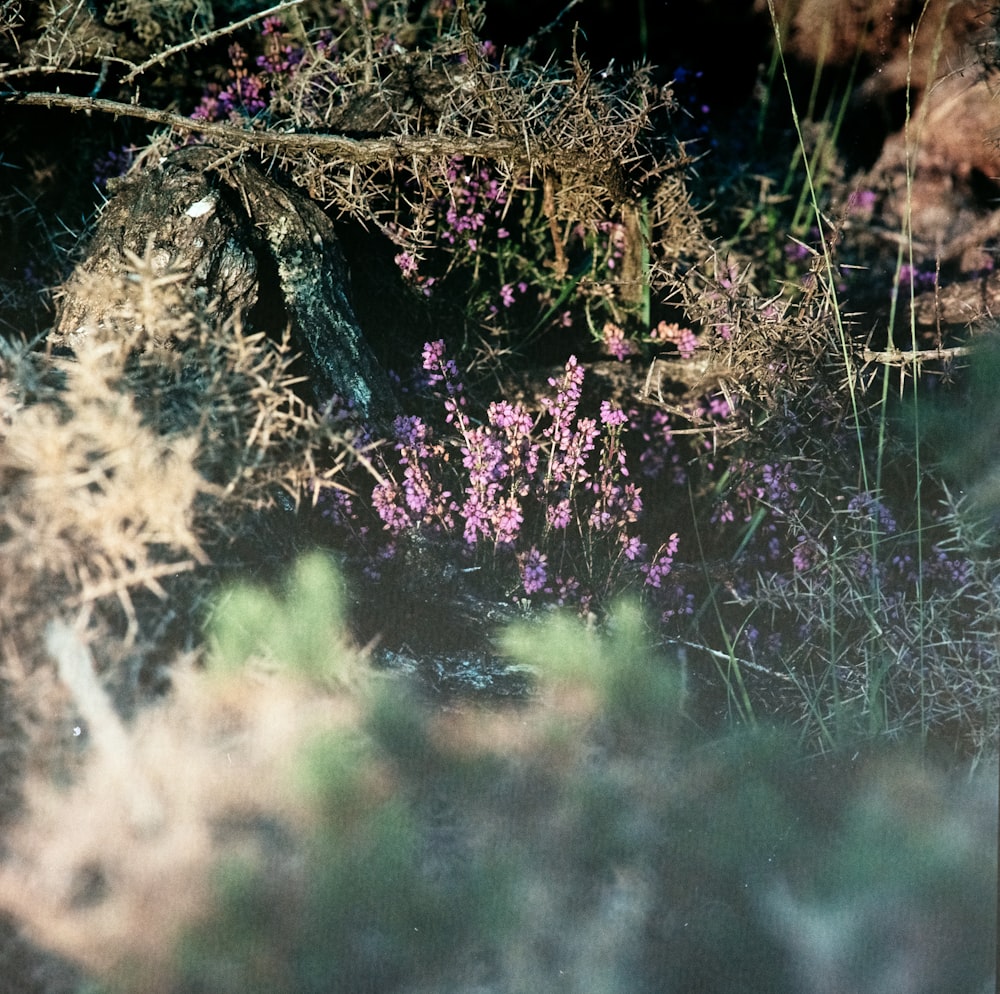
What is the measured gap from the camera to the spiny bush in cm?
168

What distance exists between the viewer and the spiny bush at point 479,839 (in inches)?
66.2


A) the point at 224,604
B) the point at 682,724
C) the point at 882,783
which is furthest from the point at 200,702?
the point at 882,783

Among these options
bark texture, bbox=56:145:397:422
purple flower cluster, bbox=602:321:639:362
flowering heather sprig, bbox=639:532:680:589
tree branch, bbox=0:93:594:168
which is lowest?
flowering heather sprig, bbox=639:532:680:589

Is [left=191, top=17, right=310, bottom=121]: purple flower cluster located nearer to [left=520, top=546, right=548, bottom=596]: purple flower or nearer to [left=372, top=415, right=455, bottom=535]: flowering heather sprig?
[left=372, top=415, right=455, bottom=535]: flowering heather sprig

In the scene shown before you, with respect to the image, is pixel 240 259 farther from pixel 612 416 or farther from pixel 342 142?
pixel 612 416

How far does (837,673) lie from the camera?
6.24 feet

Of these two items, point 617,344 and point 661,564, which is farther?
point 617,344

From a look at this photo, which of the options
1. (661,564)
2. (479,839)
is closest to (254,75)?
(661,564)

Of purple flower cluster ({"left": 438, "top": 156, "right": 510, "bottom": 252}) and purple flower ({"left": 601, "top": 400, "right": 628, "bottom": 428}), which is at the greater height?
purple flower cluster ({"left": 438, "top": 156, "right": 510, "bottom": 252})

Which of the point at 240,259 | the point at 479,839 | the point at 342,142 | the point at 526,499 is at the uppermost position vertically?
the point at 342,142

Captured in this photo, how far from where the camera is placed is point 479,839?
1767 millimetres

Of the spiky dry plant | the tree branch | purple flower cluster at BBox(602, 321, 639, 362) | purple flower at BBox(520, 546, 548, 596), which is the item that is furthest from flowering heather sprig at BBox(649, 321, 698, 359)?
the spiky dry plant

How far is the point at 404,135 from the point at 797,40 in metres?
1.12

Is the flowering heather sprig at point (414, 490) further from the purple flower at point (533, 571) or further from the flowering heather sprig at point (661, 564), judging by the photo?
the flowering heather sprig at point (661, 564)
